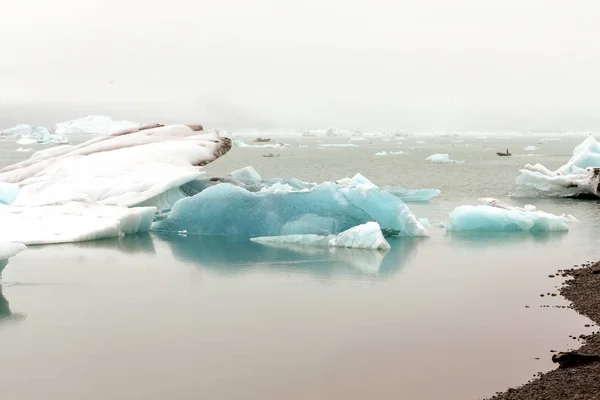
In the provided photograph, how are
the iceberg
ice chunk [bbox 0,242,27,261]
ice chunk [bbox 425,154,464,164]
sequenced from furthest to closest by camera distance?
1. ice chunk [bbox 425,154,464,164]
2. the iceberg
3. ice chunk [bbox 0,242,27,261]

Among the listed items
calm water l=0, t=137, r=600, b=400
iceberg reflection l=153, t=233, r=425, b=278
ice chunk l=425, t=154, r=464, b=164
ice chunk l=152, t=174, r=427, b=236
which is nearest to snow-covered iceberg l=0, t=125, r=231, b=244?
calm water l=0, t=137, r=600, b=400

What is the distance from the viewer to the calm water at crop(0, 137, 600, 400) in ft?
17.3

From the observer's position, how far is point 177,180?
14.1 meters

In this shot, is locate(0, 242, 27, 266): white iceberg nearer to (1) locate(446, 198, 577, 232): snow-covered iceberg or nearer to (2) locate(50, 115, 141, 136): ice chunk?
(1) locate(446, 198, 577, 232): snow-covered iceberg

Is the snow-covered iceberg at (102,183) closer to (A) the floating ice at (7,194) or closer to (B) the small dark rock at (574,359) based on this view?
(A) the floating ice at (7,194)

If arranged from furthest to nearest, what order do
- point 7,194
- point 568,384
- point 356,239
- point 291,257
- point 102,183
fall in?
point 102,183 → point 7,194 → point 356,239 → point 291,257 → point 568,384

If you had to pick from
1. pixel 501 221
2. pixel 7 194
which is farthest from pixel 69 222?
pixel 501 221

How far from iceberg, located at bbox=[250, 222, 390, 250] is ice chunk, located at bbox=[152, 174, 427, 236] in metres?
0.53

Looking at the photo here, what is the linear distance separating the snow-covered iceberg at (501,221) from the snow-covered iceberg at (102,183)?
203 inches

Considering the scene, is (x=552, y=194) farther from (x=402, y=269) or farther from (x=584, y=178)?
(x=402, y=269)

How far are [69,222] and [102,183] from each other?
2488 millimetres

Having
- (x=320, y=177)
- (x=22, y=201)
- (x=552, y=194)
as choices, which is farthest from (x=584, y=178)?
(x=22, y=201)

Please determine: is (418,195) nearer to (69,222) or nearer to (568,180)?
(568,180)

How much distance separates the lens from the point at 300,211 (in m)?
12.4
